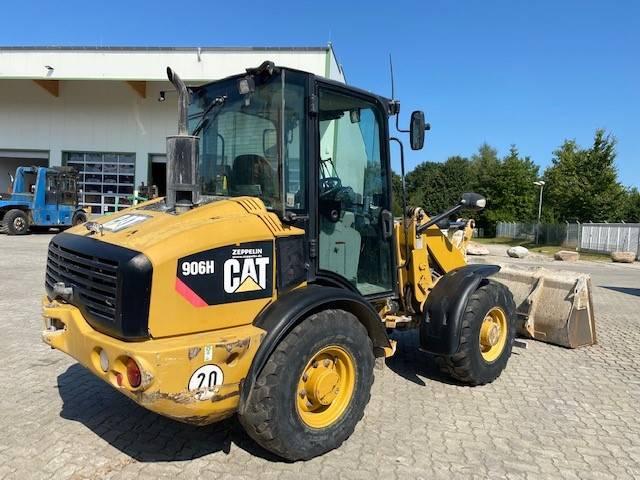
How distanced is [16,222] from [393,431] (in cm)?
2139

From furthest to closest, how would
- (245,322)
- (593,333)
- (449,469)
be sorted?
1. (593,333)
2. (449,469)
3. (245,322)

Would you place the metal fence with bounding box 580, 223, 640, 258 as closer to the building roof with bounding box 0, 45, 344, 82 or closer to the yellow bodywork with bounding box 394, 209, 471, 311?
the building roof with bounding box 0, 45, 344, 82

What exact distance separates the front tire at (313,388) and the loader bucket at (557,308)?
12.5 ft

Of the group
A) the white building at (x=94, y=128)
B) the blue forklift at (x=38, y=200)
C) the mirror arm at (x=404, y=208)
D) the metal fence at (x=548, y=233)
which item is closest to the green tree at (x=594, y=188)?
the metal fence at (x=548, y=233)

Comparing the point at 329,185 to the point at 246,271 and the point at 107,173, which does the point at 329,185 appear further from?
the point at 107,173

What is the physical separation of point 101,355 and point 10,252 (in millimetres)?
14467

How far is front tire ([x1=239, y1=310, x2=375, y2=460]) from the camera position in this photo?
3.19 metres

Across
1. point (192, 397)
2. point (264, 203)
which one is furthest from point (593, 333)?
point (192, 397)

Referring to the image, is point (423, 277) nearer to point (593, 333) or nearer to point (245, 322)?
point (245, 322)

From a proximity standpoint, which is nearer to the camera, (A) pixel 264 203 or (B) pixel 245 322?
(B) pixel 245 322

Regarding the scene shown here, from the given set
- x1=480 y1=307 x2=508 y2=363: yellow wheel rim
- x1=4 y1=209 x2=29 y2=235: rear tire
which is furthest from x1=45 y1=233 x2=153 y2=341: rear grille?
x1=4 y1=209 x2=29 y2=235: rear tire

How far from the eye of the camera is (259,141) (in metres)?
3.72

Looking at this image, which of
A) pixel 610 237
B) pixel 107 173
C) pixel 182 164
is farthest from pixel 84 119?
pixel 610 237

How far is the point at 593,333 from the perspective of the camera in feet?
Result: 22.5
